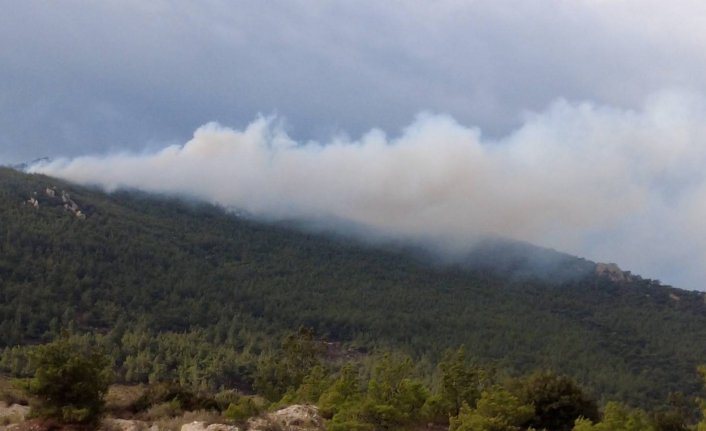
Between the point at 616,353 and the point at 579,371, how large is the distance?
3054cm

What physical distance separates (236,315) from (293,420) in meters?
117

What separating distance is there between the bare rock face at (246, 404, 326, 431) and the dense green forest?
59.4m

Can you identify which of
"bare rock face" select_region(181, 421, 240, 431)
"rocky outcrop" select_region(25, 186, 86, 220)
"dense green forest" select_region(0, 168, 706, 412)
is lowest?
"dense green forest" select_region(0, 168, 706, 412)

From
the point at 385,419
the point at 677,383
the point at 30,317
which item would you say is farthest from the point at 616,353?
the point at 385,419

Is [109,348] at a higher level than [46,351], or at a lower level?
lower

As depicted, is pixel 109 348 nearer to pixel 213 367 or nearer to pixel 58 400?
pixel 213 367

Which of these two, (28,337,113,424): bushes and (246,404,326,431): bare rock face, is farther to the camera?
(246,404,326,431): bare rock face

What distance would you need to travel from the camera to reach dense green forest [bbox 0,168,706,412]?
110812 millimetres

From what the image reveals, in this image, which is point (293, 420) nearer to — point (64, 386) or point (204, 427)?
point (204, 427)

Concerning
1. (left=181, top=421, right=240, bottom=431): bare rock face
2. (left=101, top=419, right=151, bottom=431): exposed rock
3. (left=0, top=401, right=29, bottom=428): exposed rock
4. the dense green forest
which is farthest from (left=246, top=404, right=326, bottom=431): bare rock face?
the dense green forest

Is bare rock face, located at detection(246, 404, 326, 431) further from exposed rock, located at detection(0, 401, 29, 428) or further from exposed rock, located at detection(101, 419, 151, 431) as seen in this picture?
exposed rock, located at detection(0, 401, 29, 428)

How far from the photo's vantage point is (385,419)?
3102 centimetres

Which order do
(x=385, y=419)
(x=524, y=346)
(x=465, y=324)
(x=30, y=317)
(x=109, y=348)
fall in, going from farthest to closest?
(x=465, y=324), (x=524, y=346), (x=30, y=317), (x=109, y=348), (x=385, y=419)

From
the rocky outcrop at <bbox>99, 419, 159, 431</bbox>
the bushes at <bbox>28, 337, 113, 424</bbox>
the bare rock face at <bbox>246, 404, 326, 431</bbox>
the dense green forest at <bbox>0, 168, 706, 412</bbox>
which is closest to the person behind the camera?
the rocky outcrop at <bbox>99, 419, 159, 431</bbox>
